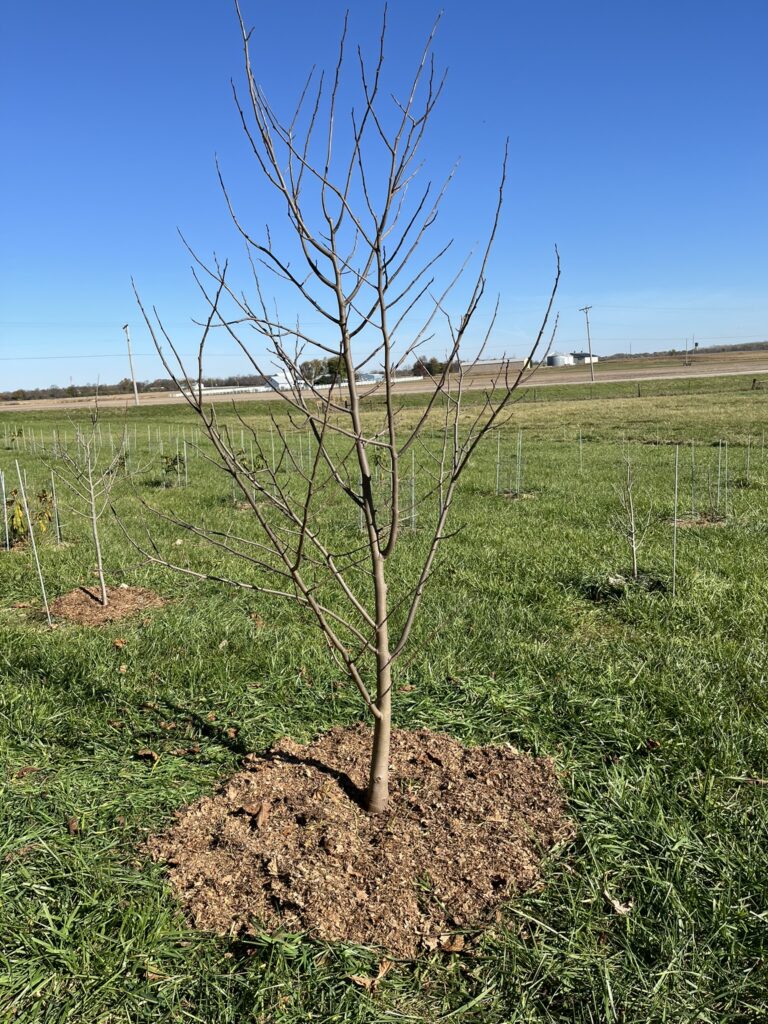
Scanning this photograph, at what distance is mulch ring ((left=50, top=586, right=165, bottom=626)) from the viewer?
5.14m

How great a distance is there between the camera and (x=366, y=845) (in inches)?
98.7

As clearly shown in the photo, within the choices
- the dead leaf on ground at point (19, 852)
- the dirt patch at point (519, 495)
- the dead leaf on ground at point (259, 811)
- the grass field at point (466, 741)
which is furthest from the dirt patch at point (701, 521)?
the dead leaf on ground at point (19, 852)

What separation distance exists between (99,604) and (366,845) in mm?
3667

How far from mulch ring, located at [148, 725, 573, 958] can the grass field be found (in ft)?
0.27

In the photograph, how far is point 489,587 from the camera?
5.57 meters

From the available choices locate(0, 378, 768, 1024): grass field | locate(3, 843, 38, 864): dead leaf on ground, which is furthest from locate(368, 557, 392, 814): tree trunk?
locate(3, 843, 38, 864): dead leaf on ground

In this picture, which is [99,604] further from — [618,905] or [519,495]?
[519,495]

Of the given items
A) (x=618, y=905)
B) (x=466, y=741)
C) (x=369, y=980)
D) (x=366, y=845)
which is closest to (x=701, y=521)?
(x=466, y=741)

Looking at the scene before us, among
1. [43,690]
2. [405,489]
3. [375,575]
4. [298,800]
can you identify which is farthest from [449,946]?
[405,489]

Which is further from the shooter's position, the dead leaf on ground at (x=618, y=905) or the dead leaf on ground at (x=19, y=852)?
the dead leaf on ground at (x=19, y=852)

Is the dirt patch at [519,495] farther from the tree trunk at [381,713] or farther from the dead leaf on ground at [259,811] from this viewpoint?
the dead leaf on ground at [259,811]

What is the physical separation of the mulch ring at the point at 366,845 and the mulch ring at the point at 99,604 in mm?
2601

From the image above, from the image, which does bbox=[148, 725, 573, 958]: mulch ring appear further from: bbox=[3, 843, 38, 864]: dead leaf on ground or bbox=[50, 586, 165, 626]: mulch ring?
bbox=[50, 586, 165, 626]: mulch ring

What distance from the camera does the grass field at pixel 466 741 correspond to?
2.01 meters
